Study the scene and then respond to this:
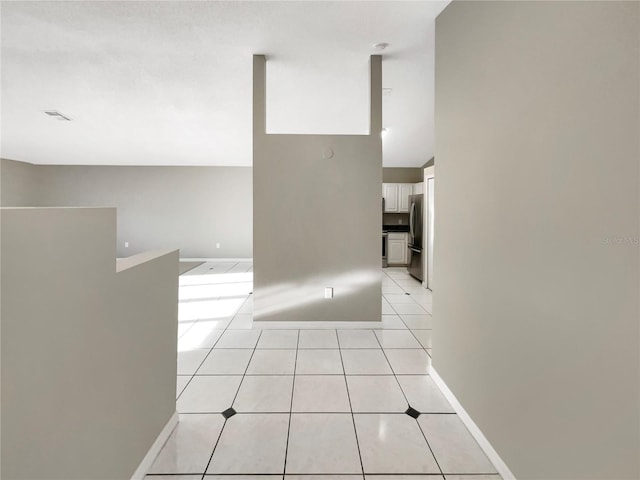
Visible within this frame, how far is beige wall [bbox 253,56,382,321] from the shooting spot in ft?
11.2

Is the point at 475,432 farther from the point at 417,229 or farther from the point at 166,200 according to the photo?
the point at 166,200

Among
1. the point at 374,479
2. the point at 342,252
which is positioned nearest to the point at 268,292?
the point at 342,252

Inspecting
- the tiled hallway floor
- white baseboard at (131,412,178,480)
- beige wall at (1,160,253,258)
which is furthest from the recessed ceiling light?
white baseboard at (131,412,178,480)

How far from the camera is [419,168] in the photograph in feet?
26.9

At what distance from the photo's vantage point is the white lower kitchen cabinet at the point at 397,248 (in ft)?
24.4

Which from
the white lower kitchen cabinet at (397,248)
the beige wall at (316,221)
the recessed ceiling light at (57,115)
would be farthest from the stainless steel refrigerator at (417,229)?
the recessed ceiling light at (57,115)

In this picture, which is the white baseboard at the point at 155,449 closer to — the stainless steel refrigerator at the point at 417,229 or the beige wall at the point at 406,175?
the stainless steel refrigerator at the point at 417,229

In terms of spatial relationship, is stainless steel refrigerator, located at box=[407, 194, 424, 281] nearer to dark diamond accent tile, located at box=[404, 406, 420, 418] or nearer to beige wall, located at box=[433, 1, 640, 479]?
beige wall, located at box=[433, 1, 640, 479]

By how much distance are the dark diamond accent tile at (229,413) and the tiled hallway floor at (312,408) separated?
1 cm

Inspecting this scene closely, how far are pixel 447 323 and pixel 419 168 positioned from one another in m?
6.64

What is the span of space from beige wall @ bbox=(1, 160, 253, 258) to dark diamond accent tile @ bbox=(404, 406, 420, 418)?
694cm

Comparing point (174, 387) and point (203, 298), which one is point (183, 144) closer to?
point (203, 298)

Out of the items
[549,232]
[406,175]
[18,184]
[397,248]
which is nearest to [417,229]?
[397,248]

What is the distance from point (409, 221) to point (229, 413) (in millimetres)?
5436
